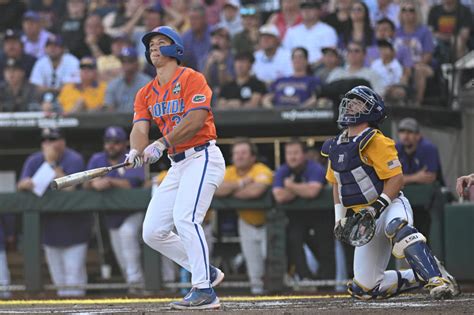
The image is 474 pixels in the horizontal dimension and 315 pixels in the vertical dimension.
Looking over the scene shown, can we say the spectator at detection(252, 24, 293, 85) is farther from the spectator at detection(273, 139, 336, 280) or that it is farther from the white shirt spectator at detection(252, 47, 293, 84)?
the spectator at detection(273, 139, 336, 280)

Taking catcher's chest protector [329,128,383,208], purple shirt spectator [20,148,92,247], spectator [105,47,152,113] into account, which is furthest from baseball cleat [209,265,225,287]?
spectator [105,47,152,113]

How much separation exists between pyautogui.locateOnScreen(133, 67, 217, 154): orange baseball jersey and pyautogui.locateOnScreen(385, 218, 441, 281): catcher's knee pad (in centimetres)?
130

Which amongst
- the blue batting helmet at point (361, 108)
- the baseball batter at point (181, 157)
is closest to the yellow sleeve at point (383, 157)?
the blue batting helmet at point (361, 108)

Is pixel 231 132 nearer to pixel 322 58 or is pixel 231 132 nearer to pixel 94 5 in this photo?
pixel 322 58

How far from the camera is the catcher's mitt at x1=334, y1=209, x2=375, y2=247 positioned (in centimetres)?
621

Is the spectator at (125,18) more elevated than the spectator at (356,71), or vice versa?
the spectator at (125,18)

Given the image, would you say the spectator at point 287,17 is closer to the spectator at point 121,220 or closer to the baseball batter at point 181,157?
the spectator at point 121,220

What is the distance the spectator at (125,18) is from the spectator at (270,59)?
1967 millimetres

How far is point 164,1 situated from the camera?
44.3 feet

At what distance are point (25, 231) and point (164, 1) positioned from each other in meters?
4.71

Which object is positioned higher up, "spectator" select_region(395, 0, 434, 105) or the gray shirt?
"spectator" select_region(395, 0, 434, 105)

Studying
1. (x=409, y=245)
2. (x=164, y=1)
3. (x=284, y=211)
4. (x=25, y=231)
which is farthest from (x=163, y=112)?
(x=164, y=1)

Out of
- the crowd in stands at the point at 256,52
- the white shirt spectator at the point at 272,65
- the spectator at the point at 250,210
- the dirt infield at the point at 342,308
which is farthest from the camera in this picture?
the white shirt spectator at the point at 272,65

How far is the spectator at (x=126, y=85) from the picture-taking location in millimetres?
11195
